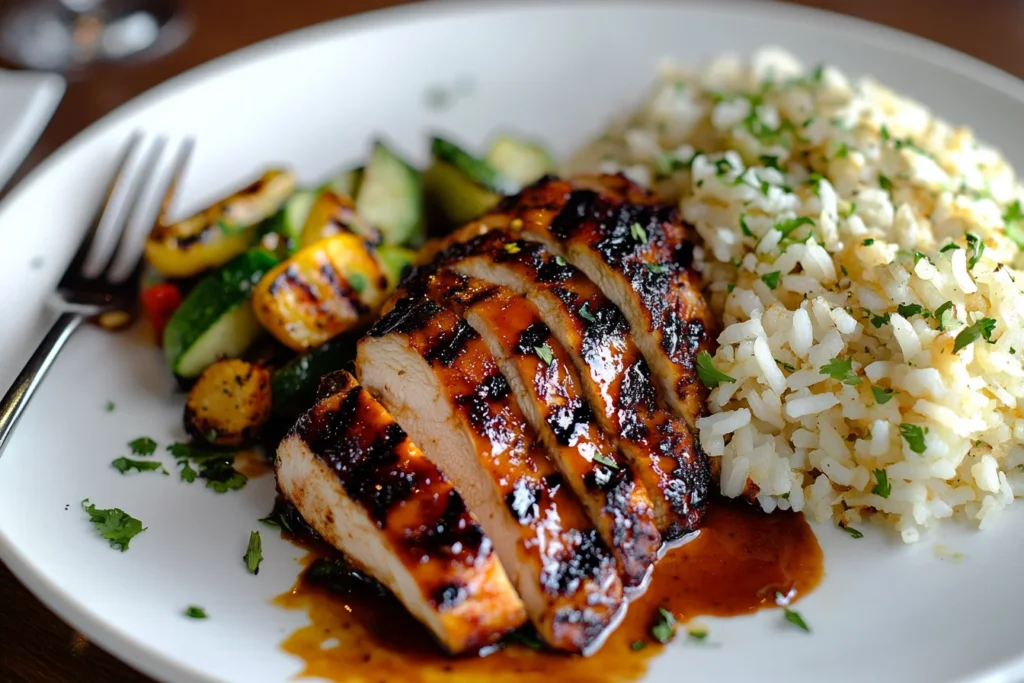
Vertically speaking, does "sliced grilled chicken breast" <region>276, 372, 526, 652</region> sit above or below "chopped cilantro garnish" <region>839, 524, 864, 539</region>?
above

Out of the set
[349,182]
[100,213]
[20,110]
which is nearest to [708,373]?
[349,182]

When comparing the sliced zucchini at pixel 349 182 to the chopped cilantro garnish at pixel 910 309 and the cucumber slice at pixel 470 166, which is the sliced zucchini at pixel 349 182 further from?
the chopped cilantro garnish at pixel 910 309

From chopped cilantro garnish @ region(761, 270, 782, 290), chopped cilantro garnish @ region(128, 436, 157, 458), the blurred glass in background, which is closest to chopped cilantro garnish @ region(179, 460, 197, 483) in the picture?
chopped cilantro garnish @ region(128, 436, 157, 458)

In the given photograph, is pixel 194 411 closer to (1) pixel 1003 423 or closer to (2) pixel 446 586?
(2) pixel 446 586

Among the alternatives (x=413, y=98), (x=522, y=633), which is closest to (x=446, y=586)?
(x=522, y=633)

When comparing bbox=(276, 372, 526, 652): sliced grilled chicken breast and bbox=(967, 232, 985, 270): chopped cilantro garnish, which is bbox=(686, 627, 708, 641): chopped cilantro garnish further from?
bbox=(967, 232, 985, 270): chopped cilantro garnish

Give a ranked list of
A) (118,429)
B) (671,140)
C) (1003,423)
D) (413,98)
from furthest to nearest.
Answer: (413,98) < (671,140) < (118,429) < (1003,423)

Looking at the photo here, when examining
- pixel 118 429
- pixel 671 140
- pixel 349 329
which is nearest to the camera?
pixel 118 429

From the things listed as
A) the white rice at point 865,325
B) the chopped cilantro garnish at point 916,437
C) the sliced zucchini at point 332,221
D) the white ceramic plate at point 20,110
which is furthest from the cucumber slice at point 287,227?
the chopped cilantro garnish at point 916,437
